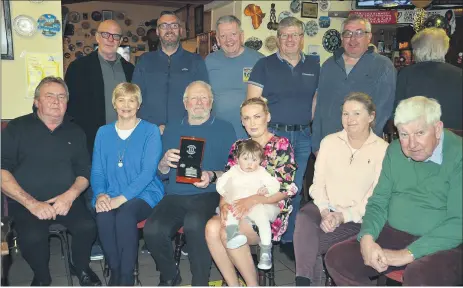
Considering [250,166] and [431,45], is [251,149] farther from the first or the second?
[431,45]

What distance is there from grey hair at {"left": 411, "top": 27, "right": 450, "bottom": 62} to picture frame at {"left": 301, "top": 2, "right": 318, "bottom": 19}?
127 inches

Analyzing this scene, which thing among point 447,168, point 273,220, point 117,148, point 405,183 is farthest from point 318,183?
point 117,148

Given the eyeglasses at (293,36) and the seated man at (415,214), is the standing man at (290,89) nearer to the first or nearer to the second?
the eyeglasses at (293,36)

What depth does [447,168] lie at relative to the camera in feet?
7.13

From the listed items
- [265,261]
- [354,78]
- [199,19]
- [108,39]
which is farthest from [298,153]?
[199,19]

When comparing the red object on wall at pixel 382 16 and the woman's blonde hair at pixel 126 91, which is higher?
the red object on wall at pixel 382 16

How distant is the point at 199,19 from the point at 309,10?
9.07 ft

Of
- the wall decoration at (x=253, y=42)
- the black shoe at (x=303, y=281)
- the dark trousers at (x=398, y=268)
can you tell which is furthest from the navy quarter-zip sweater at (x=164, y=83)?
the wall decoration at (x=253, y=42)

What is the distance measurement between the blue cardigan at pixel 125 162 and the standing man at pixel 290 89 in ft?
3.09

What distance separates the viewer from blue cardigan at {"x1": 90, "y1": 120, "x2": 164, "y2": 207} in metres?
3.06

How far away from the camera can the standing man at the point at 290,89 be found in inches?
134

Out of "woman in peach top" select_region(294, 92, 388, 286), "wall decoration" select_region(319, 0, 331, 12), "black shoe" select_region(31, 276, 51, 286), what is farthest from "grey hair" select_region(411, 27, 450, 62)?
"wall decoration" select_region(319, 0, 331, 12)

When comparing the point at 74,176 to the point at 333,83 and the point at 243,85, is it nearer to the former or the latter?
the point at 243,85

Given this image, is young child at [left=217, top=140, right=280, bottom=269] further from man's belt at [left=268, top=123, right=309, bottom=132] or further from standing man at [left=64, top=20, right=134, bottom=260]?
standing man at [left=64, top=20, right=134, bottom=260]
